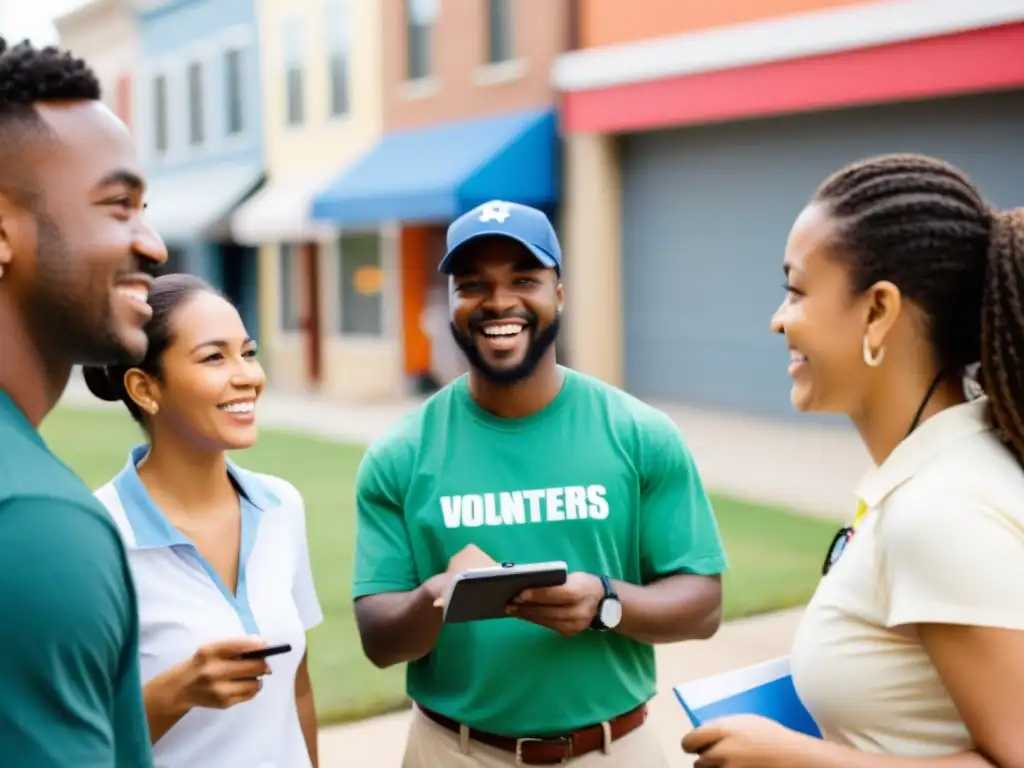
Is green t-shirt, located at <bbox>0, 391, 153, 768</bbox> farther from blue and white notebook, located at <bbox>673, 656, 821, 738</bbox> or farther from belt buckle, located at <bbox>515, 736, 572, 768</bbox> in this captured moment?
belt buckle, located at <bbox>515, 736, 572, 768</bbox>

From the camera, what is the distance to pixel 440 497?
9.01 ft

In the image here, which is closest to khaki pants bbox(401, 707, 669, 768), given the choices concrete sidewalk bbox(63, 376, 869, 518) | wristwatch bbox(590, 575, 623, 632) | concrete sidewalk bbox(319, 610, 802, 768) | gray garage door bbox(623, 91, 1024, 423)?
wristwatch bbox(590, 575, 623, 632)

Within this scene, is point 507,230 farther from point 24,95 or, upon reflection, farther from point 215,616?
point 24,95

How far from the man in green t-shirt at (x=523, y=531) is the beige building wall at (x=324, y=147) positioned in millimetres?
15788

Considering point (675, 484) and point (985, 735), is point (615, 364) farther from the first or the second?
point (985, 735)

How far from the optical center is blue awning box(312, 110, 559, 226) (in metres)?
15.8

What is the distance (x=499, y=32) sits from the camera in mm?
17156

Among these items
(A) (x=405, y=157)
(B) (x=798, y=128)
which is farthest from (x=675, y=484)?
(A) (x=405, y=157)

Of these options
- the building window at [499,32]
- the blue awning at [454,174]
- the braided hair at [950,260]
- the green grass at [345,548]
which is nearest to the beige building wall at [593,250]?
the blue awning at [454,174]

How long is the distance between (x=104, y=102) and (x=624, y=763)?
189cm

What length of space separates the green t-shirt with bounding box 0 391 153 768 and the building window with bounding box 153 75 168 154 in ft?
86.9

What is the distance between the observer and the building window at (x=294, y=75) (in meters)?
21.1

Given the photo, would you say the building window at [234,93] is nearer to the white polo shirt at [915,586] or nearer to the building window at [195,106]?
the building window at [195,106]

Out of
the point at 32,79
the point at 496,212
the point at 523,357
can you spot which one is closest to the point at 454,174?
the point at 496,212
